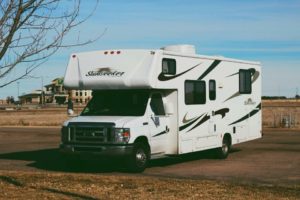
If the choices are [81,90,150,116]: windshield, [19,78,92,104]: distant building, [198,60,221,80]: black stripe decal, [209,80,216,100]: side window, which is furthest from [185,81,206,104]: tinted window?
[19,78,92,104]: distant building

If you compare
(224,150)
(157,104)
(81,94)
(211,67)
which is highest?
(81,94)

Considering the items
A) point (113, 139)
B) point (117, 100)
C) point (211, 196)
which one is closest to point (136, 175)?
point (113, 139)

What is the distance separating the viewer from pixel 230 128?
17.1m

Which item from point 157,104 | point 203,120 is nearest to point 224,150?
point 203,120

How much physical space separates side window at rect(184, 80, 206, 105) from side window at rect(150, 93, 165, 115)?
0.83 meters

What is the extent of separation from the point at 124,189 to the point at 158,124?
4009 millimetres

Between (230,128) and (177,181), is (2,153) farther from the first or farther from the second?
(177,181)

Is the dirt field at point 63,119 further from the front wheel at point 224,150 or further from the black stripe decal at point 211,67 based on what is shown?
the black stripe decal at point 211,67

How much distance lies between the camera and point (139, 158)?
13.4 metres

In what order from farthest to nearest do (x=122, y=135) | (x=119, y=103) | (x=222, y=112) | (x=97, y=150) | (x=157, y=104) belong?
1. (x=222, y=112)
2. (x=157, y=104)
3. (x=119, y=103)
4. (x=97, y=150)
5. (x=122, y=135)

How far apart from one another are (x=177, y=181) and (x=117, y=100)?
350cm

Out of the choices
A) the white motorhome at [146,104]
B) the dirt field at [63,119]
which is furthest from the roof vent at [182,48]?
the dirt field at [63,119]

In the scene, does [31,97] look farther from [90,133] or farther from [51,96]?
[90,133]

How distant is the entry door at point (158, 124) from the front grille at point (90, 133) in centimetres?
121
